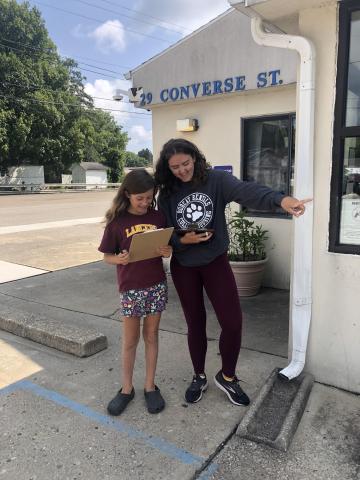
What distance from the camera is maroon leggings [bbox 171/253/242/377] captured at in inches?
109

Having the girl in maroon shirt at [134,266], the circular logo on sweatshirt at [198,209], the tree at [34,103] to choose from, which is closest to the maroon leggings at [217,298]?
the girl in maroon shirt at [134,266]

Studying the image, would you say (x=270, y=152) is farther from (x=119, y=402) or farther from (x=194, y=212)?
(x=119, y=402)

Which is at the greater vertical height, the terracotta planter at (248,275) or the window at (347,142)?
the window at (347,142)

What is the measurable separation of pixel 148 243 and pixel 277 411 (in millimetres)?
1369

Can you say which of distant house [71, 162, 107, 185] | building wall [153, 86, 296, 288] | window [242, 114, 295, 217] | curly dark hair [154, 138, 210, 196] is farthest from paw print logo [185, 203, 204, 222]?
distant house [71, 162, 107, 185]

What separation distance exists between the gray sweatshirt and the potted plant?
2423 millimetres

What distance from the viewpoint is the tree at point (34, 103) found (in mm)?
32156

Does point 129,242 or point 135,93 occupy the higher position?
point 135,93

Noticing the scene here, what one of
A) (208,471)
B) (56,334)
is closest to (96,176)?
(56,334)

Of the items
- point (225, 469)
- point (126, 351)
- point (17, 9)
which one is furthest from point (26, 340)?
point (17, 9)

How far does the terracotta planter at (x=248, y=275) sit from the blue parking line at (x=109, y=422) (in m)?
2.70

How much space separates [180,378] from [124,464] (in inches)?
39.5

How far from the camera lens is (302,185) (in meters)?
2.87

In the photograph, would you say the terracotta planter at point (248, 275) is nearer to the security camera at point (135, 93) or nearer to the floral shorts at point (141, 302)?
the floral shorts at point (141, 302)
